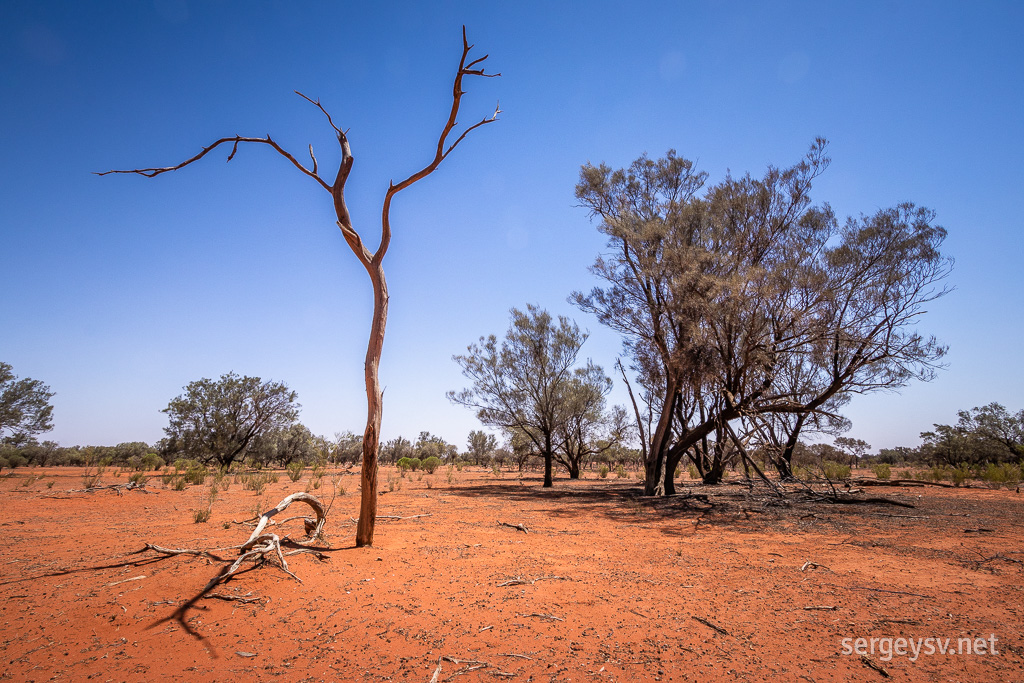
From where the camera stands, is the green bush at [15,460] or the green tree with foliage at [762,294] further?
the green bush at [15,460]

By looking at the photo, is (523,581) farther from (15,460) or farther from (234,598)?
(15,460)

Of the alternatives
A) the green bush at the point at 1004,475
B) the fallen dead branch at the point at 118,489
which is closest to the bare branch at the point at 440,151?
the fallen dead branch at the point at 118,489

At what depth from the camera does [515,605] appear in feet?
14.4

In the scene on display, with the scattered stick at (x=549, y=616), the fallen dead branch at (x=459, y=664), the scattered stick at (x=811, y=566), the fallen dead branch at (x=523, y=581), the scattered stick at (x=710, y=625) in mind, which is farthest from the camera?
the scattered stick at (x=811, y=566)

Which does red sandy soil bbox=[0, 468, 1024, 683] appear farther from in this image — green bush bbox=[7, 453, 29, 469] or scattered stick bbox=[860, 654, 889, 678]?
green bush bbox=[7, 453, 29, 469]

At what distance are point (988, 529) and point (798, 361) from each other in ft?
22.3

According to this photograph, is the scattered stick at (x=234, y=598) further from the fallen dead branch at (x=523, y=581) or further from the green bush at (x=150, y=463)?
the green bush at (x=150, y=463)

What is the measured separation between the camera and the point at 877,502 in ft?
37.2

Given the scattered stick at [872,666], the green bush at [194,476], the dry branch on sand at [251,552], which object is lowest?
the green bush at [194,476]

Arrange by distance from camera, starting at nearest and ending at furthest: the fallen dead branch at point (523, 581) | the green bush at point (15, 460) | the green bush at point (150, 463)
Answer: the fallen dead branch at point (523, 581), the green bush at point (150, 463), the green bush at point (15, 460)

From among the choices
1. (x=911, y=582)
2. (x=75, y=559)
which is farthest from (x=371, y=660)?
(x=911, y=582)

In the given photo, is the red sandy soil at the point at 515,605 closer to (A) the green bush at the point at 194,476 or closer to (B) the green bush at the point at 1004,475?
(A) the green bush at the point at 194,476

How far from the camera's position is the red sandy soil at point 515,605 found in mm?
3249

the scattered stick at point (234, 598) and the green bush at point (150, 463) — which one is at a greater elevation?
the scattered stick at point (234, 598)
